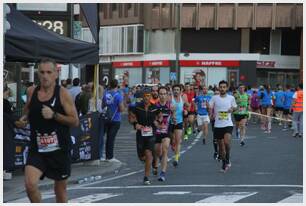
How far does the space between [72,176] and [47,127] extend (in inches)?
239

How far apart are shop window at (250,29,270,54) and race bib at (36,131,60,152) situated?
54.5 meters

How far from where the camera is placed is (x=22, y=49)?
13.0 m

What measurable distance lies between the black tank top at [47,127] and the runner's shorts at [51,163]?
0.20 feet

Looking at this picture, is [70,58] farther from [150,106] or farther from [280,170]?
[280,170]

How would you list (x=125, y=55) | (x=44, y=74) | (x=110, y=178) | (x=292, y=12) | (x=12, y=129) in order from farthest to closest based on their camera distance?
(x=125, y=55) → (x=292, y=12) → (x=110, y=178) → (x=12, y=129) → (x=44, y=74)

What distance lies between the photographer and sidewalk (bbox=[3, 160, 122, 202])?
11.6 m

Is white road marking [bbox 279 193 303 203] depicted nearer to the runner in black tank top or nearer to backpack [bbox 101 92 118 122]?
the runner in black tank top

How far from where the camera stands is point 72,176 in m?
13.9

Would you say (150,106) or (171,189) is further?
(150,106)

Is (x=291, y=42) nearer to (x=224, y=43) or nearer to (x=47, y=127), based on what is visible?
(x=224, y=43)

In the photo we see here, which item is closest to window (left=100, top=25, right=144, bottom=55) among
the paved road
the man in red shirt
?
the man in red shirt

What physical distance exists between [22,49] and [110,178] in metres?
2.70

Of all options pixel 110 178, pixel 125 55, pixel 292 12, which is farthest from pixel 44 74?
pixel 125 55

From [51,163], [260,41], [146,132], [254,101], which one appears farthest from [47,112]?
[260,41]
